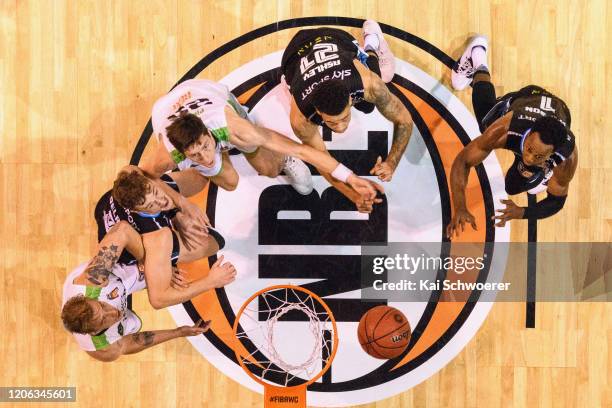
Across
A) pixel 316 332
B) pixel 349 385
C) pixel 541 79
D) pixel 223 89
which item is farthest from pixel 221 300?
pixel 541 79

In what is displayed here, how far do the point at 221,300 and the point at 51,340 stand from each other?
1.43 metres

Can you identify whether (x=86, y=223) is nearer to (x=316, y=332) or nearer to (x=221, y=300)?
(x=221, y=300)

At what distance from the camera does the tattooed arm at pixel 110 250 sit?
394cm

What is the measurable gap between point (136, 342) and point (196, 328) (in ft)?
1.55

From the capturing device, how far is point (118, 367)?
4.50 m

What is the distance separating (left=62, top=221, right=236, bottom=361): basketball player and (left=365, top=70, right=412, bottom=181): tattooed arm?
4.87ft

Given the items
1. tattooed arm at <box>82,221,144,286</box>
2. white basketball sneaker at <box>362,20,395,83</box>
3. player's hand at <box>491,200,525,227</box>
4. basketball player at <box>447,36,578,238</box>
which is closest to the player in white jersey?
tattooed arm at <box>82,221,144,286</box>

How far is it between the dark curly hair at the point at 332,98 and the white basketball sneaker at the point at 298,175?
28.7 inches

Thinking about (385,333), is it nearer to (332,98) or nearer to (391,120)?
(391,120)

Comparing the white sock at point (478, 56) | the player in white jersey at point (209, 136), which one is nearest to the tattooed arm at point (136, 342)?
the player in white jersey at point (209, 136)

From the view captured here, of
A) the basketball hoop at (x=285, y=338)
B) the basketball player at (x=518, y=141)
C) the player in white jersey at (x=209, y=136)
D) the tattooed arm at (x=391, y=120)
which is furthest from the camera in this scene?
the basketball hoop at (x=285, y=338)

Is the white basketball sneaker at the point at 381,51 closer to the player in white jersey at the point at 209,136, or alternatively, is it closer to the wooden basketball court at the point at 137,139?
the wooden basketball court at the point at 137,139

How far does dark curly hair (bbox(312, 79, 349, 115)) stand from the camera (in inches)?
138

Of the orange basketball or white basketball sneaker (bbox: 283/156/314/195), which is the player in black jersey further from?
the orange basketball
